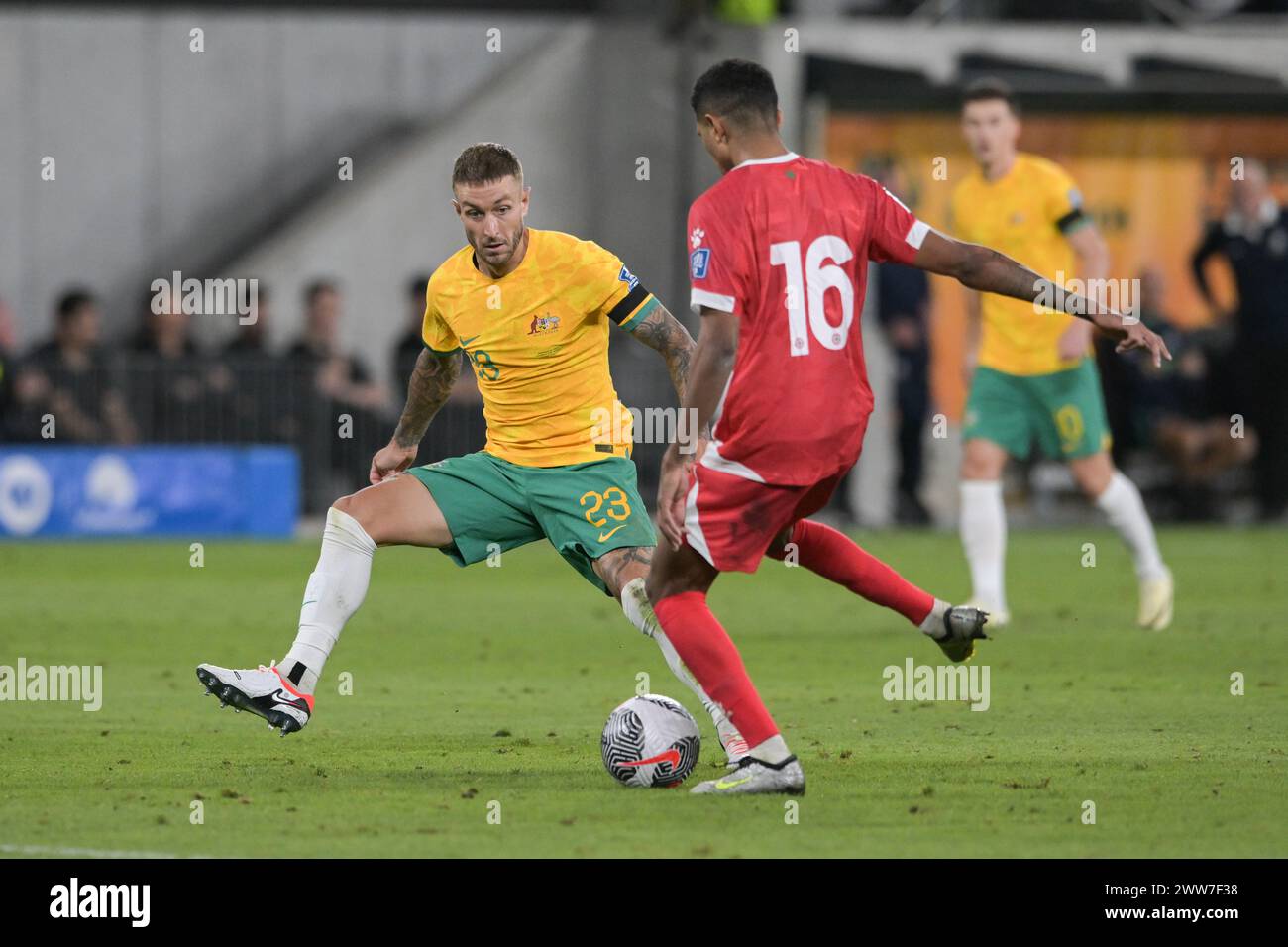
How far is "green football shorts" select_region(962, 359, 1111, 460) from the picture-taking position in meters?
Result: 11.2

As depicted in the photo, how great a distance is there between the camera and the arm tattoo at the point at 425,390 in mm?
7742

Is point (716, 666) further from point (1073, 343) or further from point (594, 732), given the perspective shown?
point (1073, 343)

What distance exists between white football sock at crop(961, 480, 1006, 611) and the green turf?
0.97 feet

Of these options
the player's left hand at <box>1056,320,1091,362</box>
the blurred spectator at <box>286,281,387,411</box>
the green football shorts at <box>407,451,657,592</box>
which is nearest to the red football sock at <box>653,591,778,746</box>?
the green football shorts at <box>407,451,657,592</box>

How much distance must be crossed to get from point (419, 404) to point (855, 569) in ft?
5.87

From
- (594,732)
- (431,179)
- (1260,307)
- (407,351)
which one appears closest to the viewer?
(594,732)

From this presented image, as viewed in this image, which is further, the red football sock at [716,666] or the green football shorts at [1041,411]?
the green football shorts at [1041,411]

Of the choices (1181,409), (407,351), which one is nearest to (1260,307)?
(1181,409)

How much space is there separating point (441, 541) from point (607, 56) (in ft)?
49.9

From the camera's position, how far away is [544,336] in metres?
7.54

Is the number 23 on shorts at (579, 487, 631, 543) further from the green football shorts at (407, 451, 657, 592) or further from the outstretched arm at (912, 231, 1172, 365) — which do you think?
the outstretched arm at (912, 231, 1172, 365)

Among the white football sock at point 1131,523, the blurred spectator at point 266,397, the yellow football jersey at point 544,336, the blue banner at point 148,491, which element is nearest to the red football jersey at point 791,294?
the yellow football jersey at point 544,336

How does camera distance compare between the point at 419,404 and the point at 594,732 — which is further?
the point at 594,732

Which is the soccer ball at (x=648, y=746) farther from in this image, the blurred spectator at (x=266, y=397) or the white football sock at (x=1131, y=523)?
the blurred spectator at (x=266, y=397)
